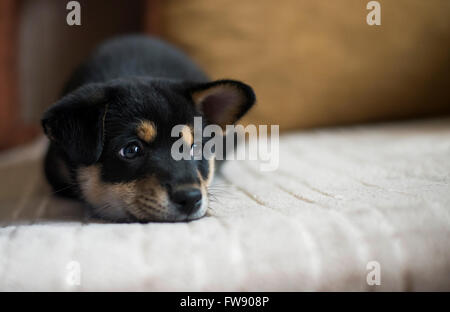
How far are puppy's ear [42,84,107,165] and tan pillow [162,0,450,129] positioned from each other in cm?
104

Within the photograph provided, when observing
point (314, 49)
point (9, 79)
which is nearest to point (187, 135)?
point (314, 49)

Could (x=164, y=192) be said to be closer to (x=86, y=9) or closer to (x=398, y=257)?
(x=398, y=257)

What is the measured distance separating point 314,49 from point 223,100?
856 millimetres

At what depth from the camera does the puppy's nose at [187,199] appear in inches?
50.0

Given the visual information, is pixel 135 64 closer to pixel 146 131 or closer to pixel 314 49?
pixel 146 131

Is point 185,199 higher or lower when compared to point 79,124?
lower

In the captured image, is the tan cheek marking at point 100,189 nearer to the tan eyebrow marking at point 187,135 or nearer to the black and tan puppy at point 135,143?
the black and tan puppy at point 135,143

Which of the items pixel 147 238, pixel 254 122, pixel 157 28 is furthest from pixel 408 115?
pixel 147 238

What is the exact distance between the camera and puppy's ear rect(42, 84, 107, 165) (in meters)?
1.34

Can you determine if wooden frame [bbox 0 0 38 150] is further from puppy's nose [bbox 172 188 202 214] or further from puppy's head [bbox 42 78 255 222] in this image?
puppy's nose [bbox 172 188 202 214]

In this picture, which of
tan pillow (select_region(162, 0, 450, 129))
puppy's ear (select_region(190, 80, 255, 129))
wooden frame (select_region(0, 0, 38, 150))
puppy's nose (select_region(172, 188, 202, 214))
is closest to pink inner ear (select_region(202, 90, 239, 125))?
puppy's ear (select_region(190, 80, 255, 129))

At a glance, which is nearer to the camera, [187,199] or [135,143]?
[187,199]

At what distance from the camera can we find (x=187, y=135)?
1460 millimetres
